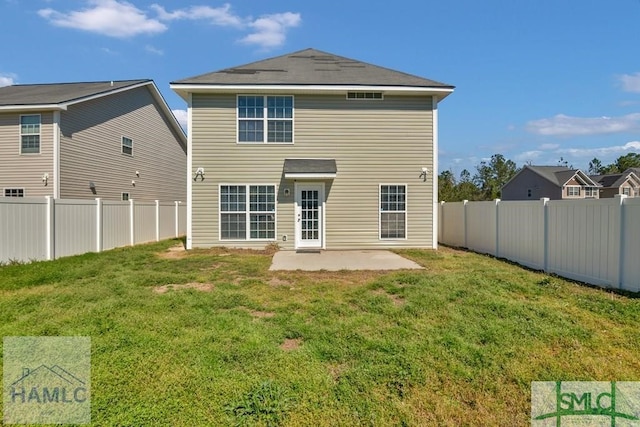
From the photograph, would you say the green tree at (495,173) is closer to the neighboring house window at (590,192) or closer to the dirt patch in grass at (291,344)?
the neighboring house window at (590,192)

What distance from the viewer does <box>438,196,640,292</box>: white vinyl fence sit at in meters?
5.96

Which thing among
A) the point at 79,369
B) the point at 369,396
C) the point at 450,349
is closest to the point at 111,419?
the point at 79,369

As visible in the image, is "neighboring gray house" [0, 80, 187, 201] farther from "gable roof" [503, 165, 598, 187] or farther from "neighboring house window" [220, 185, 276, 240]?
"gable roof" [503, 165, 598, 187]

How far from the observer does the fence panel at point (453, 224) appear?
1274 centimetres

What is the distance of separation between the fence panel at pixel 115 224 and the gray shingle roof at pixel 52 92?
15.4ft

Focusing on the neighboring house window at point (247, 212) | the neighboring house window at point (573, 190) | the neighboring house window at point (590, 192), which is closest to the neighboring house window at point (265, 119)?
the neighboring house window at point (247, 212)

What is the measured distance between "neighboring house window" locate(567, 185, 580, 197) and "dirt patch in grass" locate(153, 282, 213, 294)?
38.0 metres

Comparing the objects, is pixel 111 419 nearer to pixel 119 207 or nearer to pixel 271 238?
pixel 271 238

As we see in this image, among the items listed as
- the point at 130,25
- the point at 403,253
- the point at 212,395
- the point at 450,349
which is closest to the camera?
the point at 212,395

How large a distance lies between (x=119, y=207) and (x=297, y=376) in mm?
11506

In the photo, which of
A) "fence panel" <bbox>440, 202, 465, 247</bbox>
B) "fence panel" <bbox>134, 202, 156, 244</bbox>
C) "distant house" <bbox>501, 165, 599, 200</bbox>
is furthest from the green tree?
"fence panel" <bbox>134, 202, 156, 244</bbox>

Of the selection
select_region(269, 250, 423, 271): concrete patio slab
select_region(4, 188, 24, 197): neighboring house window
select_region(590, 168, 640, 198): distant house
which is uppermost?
select_region(590, 168, 640, 198): distant house

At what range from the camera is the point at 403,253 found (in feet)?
36.0

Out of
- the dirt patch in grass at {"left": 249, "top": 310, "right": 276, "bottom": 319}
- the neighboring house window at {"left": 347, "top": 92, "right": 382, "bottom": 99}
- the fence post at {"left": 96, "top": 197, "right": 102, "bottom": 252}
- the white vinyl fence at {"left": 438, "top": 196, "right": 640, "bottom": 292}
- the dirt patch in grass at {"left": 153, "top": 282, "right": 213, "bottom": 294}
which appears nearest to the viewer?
the dirt patch in grass at {"left": 249, "top": 310, "right": 276, "bottom": 319}
